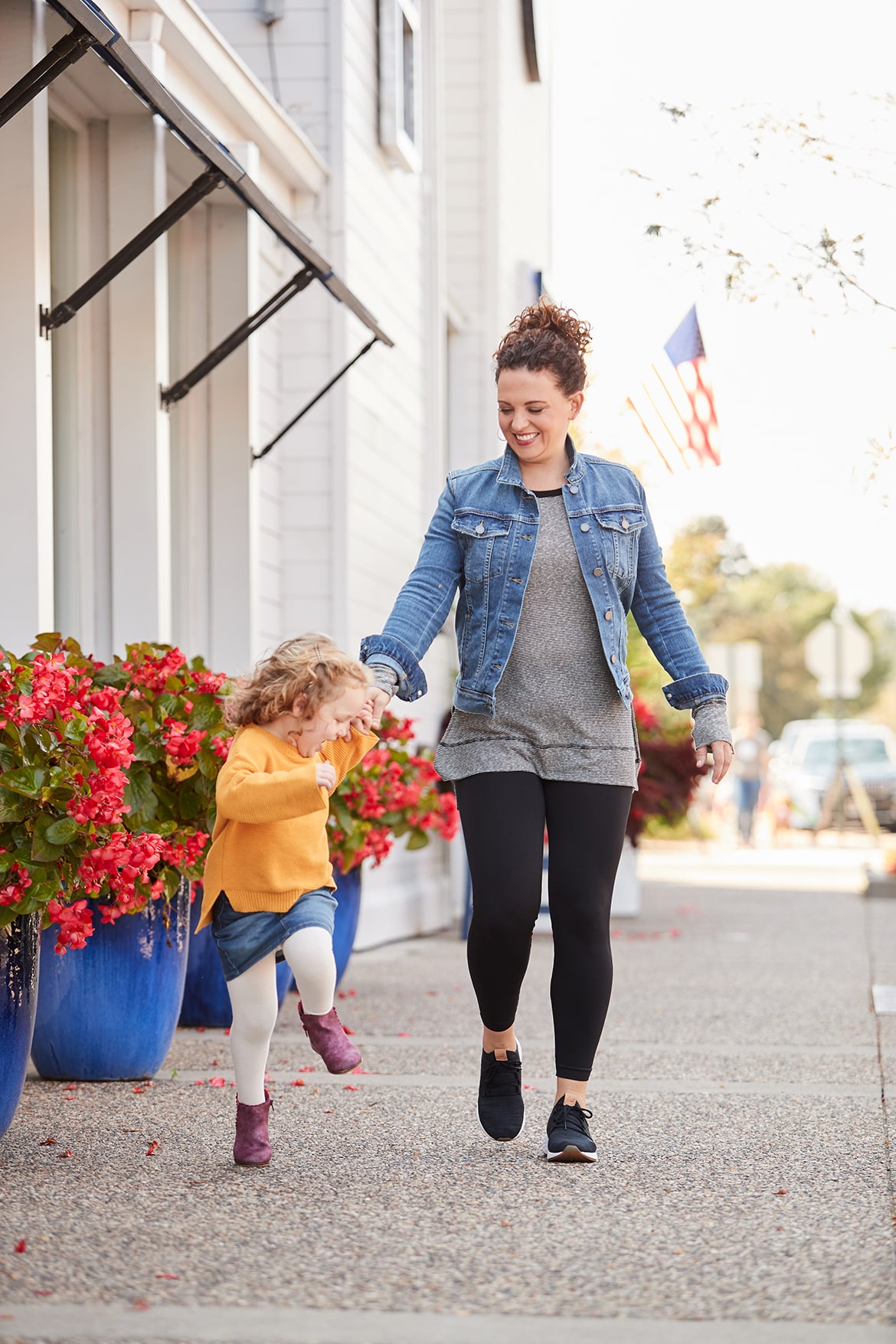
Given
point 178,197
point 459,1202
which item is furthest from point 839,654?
point 459,1202

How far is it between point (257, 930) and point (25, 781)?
23.2 inches

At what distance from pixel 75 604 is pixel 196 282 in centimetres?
178

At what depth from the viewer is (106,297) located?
6.34m

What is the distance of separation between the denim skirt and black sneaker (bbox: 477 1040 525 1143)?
0.58 meters

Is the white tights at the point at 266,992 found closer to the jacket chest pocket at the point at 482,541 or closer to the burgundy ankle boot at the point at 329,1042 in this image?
the burgundy ankle boot at the point at 329,1042

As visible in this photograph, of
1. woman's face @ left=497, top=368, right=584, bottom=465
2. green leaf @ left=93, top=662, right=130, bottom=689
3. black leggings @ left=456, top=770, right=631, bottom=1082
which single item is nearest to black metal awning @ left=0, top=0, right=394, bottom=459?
green leaf @ left=93, top=662, right=130, bottom=689

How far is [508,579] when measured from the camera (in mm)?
3883

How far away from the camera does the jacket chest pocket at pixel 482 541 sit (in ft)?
12.8

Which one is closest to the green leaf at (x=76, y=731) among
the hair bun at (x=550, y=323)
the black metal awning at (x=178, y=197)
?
the hair bun at (x=550, y=323)

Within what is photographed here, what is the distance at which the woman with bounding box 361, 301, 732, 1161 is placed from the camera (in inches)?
150

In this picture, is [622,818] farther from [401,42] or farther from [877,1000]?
[401,42]

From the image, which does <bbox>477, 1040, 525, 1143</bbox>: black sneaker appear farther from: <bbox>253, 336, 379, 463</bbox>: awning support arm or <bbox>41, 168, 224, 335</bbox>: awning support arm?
<bbox>253, 336, 379, 463</bbox>: awning support arm

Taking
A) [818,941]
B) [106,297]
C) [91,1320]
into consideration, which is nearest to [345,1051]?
[91,1320]

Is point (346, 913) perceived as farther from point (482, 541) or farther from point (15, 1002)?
point (482, 541)
